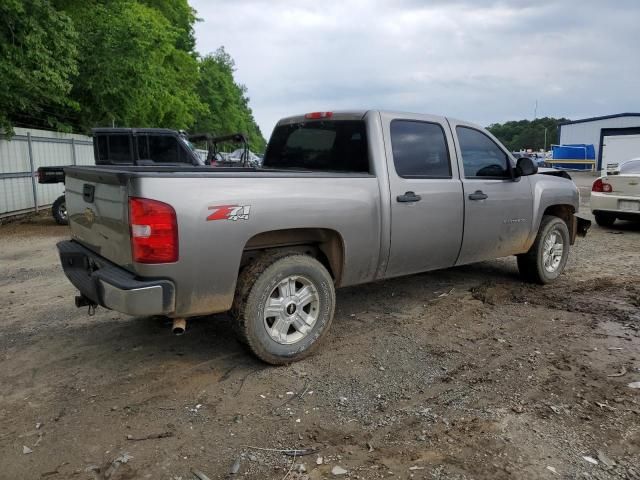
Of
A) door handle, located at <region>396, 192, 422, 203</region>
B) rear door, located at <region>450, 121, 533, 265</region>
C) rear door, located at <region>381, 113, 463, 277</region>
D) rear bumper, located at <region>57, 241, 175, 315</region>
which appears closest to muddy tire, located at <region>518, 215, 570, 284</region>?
rear door, located at <region>450, 121, 533, 265</region>

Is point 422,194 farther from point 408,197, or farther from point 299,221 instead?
point 299,221

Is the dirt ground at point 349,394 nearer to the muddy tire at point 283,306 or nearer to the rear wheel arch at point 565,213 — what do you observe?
the muddy tire at point 283,306

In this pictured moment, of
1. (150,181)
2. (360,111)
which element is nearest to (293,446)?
(150,181)

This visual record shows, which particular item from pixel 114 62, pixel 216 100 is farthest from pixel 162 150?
pixel 216 100

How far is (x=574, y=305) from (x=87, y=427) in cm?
472

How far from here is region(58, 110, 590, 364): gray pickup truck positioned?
3.31 m

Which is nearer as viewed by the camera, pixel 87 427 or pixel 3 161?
pixel 87 427

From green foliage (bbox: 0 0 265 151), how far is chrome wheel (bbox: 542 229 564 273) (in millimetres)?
10322

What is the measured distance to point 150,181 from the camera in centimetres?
318

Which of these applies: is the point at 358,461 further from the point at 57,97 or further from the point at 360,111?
the point at 57,97

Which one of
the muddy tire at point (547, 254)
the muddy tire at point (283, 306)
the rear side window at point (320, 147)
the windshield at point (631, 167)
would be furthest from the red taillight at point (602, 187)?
the muddy tire at point (283, 306)

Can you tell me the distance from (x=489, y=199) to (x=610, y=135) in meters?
45.9

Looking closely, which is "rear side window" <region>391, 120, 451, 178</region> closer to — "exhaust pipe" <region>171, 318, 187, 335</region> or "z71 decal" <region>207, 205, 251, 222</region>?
"z71 decal" <region>207, 205, 251, 222</region>

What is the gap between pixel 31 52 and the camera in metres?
10.9
